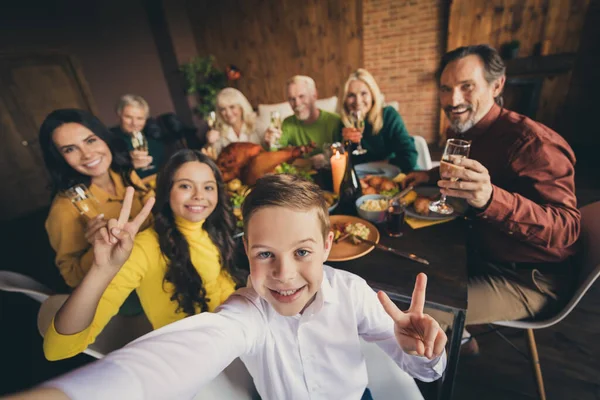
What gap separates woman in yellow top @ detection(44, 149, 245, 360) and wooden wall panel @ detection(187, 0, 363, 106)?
17.7 ft

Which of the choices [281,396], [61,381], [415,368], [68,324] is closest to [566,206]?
[415,368]

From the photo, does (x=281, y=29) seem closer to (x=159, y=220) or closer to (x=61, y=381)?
(x=159, y=220)

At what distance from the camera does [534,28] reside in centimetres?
458

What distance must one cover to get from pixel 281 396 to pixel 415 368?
0.41 metres

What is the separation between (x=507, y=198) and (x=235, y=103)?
2.77 meters

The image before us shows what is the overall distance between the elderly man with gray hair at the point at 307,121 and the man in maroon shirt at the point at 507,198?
54.1 inches

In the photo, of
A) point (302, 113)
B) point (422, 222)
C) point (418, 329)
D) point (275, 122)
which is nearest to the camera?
point (418, 329)

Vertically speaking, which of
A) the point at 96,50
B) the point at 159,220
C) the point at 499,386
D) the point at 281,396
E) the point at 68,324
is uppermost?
the point at 96,50

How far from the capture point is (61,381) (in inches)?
18.7

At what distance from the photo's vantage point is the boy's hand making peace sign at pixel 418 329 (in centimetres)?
71

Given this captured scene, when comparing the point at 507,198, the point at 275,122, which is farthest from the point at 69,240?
the point at 507,198

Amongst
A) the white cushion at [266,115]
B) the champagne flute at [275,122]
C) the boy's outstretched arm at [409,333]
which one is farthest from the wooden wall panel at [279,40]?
the boy's outstretched arm at [409,333]

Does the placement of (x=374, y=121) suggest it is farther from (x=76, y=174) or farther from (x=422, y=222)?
(x=76, y=174)

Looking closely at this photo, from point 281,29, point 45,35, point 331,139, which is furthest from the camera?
point 281,29
